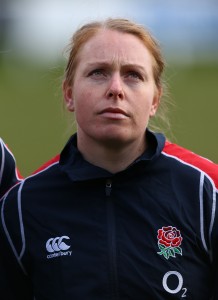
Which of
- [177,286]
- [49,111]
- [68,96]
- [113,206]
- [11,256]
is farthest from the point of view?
[49,111]

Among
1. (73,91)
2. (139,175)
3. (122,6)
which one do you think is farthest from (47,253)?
(122,6)

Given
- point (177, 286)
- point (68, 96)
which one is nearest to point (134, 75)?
point (68, 96)

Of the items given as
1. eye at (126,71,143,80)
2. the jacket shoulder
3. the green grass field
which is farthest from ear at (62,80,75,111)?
the green grass field

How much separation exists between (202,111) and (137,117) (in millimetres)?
7908

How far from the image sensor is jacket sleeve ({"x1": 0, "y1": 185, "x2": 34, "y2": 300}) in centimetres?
286

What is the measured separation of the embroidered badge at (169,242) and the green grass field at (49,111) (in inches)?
253

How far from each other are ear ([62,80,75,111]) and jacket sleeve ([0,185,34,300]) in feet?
1.23

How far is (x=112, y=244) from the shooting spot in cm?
268

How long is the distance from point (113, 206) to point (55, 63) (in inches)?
287

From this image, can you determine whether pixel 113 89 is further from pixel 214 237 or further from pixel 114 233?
pixel 214 237

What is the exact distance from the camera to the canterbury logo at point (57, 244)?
8.96 feet

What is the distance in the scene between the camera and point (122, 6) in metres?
9.80

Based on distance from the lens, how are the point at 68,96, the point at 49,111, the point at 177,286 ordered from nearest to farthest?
the point at 177,286
the point at 68,96
the point at 49,111

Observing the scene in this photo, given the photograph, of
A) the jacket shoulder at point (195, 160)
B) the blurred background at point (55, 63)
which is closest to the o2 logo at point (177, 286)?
the jacket shoulder at point (195, 160)
